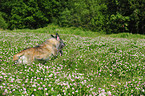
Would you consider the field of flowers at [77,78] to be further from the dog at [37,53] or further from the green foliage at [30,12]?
the green foliage at [30,12]

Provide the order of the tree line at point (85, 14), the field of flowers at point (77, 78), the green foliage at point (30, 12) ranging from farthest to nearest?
the green foliage at point (30, 12) → the tree line at point (85, 14) → the field of flowers at point (77, 78)

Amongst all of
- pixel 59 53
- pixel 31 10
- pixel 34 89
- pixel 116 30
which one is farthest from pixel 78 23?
pixel 34 89

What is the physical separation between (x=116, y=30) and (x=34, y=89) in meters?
30.1

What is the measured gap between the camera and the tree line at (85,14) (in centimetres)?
3001

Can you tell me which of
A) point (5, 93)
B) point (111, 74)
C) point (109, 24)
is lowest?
point (111, 74)

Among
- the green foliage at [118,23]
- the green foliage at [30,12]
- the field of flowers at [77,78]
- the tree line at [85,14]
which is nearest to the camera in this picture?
the field of flowers at [77,78]

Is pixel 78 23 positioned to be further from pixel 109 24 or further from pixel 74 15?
pixel 109 24

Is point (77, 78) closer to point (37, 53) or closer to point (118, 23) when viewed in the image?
point (37, 53)

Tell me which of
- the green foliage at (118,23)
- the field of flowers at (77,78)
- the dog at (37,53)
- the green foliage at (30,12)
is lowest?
the field of flowers at (77,78)

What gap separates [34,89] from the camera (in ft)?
12.7

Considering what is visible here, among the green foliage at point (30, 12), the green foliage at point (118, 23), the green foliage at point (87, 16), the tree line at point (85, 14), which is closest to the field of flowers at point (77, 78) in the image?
the green foliage at point (118, 23)

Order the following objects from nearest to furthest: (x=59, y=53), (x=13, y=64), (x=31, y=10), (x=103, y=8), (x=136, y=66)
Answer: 1. (x=13, y=64)
2. (x=136, y=66)
3. (x=59, y=53)
4. (x=103, y=8)
5. (x=31, y=10)

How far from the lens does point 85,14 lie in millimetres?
35781

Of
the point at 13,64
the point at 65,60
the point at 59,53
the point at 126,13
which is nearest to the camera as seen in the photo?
the point at 13,64
